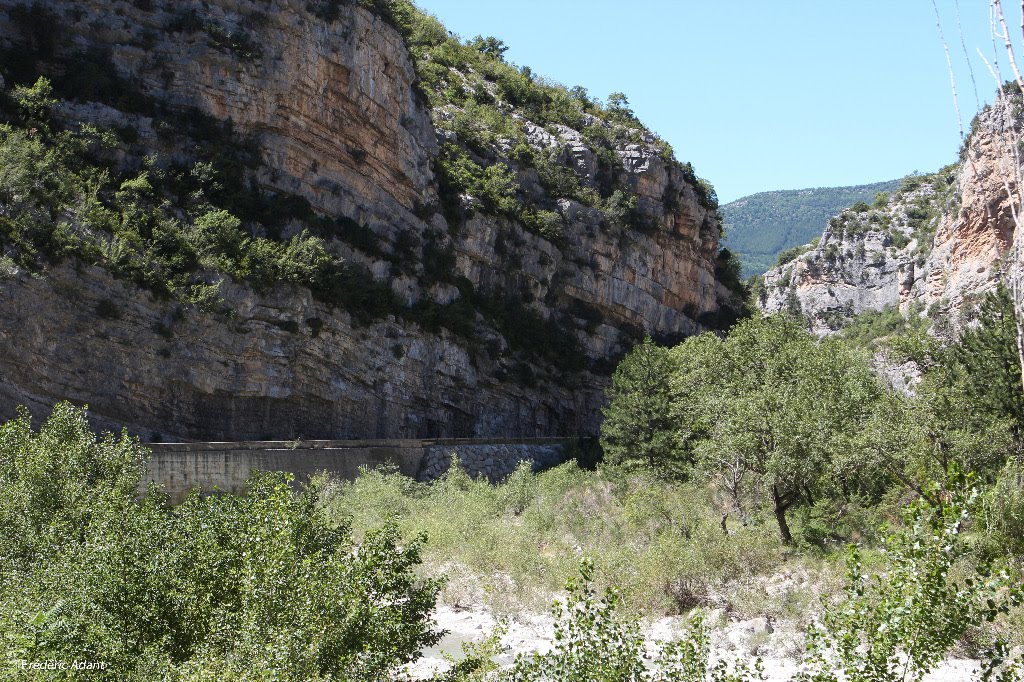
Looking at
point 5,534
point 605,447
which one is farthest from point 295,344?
point 5,534

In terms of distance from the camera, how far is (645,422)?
127 ft

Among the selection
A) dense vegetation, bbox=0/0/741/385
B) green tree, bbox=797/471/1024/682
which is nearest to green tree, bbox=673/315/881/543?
dense vegetation, bbox=0/0/741/385

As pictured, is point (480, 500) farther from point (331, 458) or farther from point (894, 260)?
point (894, 260)

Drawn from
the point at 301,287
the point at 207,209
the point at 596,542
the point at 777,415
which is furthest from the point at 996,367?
the point at 207,209

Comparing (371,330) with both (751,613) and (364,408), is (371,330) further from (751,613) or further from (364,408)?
(751,613)

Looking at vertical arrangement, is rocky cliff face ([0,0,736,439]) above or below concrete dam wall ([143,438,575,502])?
above

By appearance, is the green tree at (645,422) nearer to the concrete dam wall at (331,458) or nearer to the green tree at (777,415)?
the green tree at (777,415)

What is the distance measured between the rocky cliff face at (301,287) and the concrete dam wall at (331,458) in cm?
283

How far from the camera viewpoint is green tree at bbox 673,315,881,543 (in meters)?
26.8

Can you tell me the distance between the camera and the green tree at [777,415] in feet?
87.9

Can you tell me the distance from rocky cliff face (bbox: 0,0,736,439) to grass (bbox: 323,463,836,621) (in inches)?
256


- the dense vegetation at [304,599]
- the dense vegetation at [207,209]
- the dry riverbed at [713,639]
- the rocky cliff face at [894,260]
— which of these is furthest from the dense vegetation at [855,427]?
the rocky cliff face at [894,260]

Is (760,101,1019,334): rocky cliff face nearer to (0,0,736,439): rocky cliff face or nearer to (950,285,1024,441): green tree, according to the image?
(0,0,736,439): rocky cliff face

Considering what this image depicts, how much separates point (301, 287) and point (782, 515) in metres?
22.4
